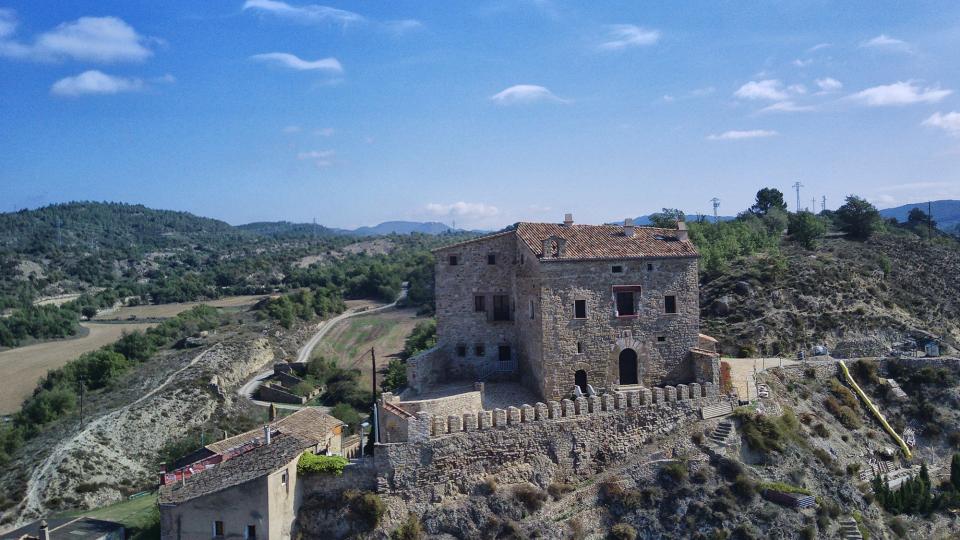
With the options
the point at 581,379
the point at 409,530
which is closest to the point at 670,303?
the point at 581,379

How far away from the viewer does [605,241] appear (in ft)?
111

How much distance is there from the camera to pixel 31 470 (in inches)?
1727

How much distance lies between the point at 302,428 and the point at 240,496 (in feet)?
19.4

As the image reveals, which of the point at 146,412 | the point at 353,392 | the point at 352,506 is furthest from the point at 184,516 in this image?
the point at 353,392

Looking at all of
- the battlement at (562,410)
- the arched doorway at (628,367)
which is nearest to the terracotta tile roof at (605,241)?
the arched doorway at (628,367)

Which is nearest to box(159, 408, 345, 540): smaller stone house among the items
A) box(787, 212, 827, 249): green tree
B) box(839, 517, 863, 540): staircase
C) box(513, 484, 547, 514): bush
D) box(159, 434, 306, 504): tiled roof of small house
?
box(159, 434, 306, 504): tiled roof of small house

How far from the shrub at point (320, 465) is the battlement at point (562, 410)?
2.70m

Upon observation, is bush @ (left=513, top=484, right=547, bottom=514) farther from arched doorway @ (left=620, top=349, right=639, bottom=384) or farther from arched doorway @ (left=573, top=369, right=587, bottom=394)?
arched doorway @ (left=620, top=349, right=639, bottom=384)

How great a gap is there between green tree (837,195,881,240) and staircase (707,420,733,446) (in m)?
56.8

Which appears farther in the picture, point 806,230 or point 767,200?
point 767,200

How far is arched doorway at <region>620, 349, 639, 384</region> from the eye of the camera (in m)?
32.8

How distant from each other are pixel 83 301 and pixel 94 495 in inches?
3533

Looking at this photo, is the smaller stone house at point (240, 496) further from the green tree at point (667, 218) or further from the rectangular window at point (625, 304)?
the green tree at point (667, 218)

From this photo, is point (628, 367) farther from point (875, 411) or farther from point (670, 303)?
point (875, 411)
